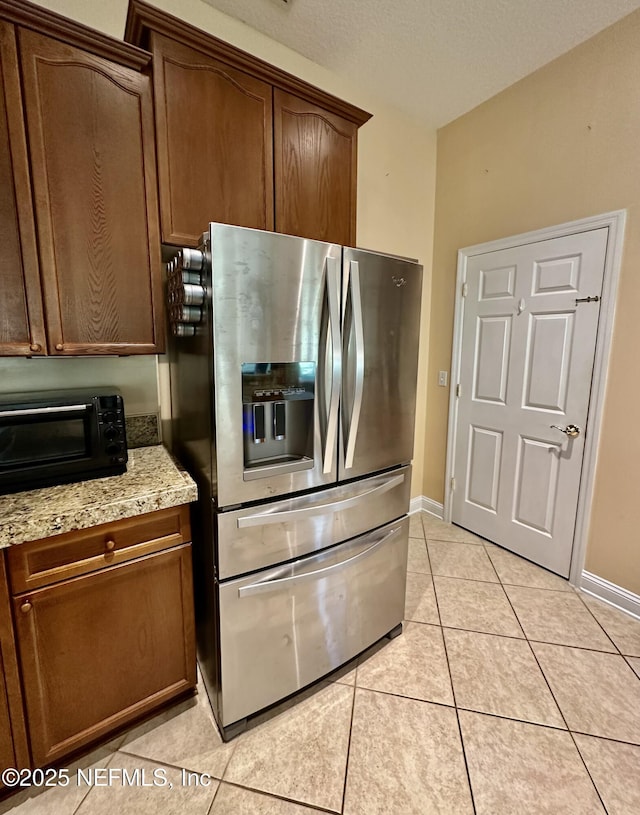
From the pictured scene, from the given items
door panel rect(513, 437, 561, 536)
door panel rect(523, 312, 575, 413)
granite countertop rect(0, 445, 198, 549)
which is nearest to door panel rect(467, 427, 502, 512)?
door panel rect(513, 437, 561, 536)

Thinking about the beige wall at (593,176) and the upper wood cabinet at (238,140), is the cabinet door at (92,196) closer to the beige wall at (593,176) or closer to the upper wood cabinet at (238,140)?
the upper wood cabinet at (238,140)

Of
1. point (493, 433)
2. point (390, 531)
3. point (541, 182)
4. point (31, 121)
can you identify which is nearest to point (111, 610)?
point (390, 531)

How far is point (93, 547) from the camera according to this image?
1152 mm

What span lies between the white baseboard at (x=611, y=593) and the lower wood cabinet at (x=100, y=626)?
2.24m

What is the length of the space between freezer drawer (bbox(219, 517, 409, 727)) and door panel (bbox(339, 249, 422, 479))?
392 millimetres

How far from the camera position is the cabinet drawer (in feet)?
3.48

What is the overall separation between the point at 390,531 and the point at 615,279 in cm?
179

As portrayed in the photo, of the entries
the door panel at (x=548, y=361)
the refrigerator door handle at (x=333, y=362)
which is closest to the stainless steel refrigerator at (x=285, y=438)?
the refrigerator door handle at (x=333, y=362)

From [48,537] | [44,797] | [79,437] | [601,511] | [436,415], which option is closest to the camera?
[48,537]

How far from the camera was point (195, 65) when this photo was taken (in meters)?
1.36

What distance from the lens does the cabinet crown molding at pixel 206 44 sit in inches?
48.8

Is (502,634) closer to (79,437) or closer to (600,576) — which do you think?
(600,576)

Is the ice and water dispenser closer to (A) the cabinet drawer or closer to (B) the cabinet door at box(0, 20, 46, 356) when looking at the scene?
(A) the cabinet drawer

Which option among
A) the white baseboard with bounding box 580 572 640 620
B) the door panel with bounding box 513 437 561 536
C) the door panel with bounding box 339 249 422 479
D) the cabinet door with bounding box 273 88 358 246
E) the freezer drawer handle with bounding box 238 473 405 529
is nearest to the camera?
the freezer drawer handle with bounding box 238 473 405 529
